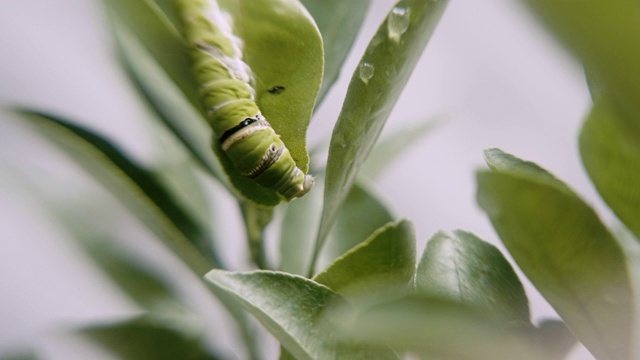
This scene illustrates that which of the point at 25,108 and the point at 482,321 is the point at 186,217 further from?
the point at 482,321

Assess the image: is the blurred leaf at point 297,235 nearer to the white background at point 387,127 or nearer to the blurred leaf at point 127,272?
the blurred leaf at point 127,272

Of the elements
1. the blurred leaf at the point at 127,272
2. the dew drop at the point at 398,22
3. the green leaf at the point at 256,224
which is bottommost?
the blurred leaf at the point at 127,272

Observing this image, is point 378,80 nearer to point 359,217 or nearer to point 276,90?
point 276,90

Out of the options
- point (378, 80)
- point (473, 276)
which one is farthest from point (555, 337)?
point (378, 80)

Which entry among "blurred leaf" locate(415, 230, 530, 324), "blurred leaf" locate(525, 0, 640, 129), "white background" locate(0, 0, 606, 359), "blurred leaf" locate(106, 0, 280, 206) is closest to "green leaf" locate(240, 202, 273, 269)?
"blurred leaf" locate(106, 0, 280, 206)

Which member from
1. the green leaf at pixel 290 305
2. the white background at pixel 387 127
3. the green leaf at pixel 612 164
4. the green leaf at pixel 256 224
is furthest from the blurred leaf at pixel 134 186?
the white background at pixel 387 127

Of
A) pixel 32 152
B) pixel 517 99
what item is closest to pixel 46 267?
pixel 32 152
